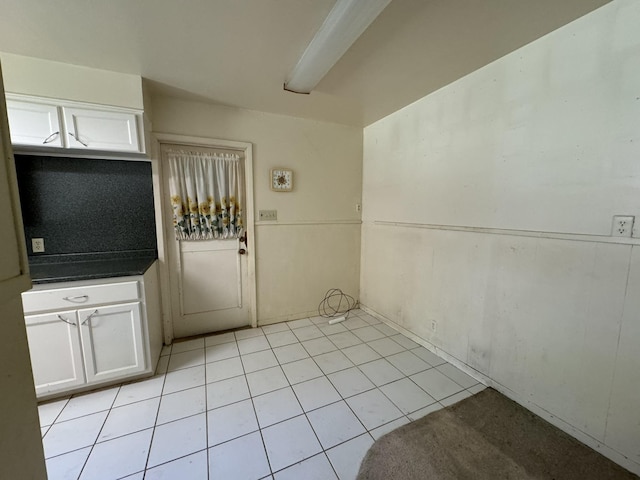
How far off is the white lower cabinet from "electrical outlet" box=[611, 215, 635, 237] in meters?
2.94

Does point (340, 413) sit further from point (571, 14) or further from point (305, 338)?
point (571, 14)

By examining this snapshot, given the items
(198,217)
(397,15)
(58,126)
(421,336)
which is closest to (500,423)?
(421,336)

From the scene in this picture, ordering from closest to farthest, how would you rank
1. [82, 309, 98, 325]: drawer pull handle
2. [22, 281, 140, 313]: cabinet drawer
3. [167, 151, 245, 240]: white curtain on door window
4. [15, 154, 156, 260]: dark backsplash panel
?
[22, 281, 140, 313]: cabinet drawer
[82, 309, 98, 325]: drawer pull handle
[15, 154, 156, 260]: dark backsplash panel
[167, 151, 245, 240]: white curtain on door window

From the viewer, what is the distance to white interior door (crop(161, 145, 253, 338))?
255 cm

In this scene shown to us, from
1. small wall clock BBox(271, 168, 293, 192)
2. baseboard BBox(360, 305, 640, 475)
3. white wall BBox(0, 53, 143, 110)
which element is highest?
white wall BBox(0, 53, 143, 110)

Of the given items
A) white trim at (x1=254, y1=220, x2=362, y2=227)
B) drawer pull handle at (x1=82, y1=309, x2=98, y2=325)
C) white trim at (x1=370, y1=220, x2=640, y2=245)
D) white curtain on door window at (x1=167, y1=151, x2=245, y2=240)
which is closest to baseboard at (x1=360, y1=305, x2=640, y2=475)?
white trim at (x1=370, y1=220, x2=640, y2=245)

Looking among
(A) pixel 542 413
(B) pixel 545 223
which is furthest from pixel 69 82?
(A) pixel 542 413

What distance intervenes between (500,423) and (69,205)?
11.6ft

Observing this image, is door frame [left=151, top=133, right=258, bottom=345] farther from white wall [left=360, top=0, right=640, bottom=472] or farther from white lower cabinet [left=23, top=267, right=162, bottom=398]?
white wall [left=360, top=0, right=640, bottom=472]

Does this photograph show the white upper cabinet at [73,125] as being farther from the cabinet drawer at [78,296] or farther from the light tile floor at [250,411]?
the light tile floor at [250,411]

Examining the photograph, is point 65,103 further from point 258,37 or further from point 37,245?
point 258,37

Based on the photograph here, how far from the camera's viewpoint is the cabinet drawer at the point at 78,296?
162 centimetres

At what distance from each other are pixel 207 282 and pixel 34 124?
5.69 feet

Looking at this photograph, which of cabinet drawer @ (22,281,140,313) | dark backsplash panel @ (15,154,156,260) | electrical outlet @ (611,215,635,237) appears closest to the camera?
electrical outlet @ (611,215,635,237)
